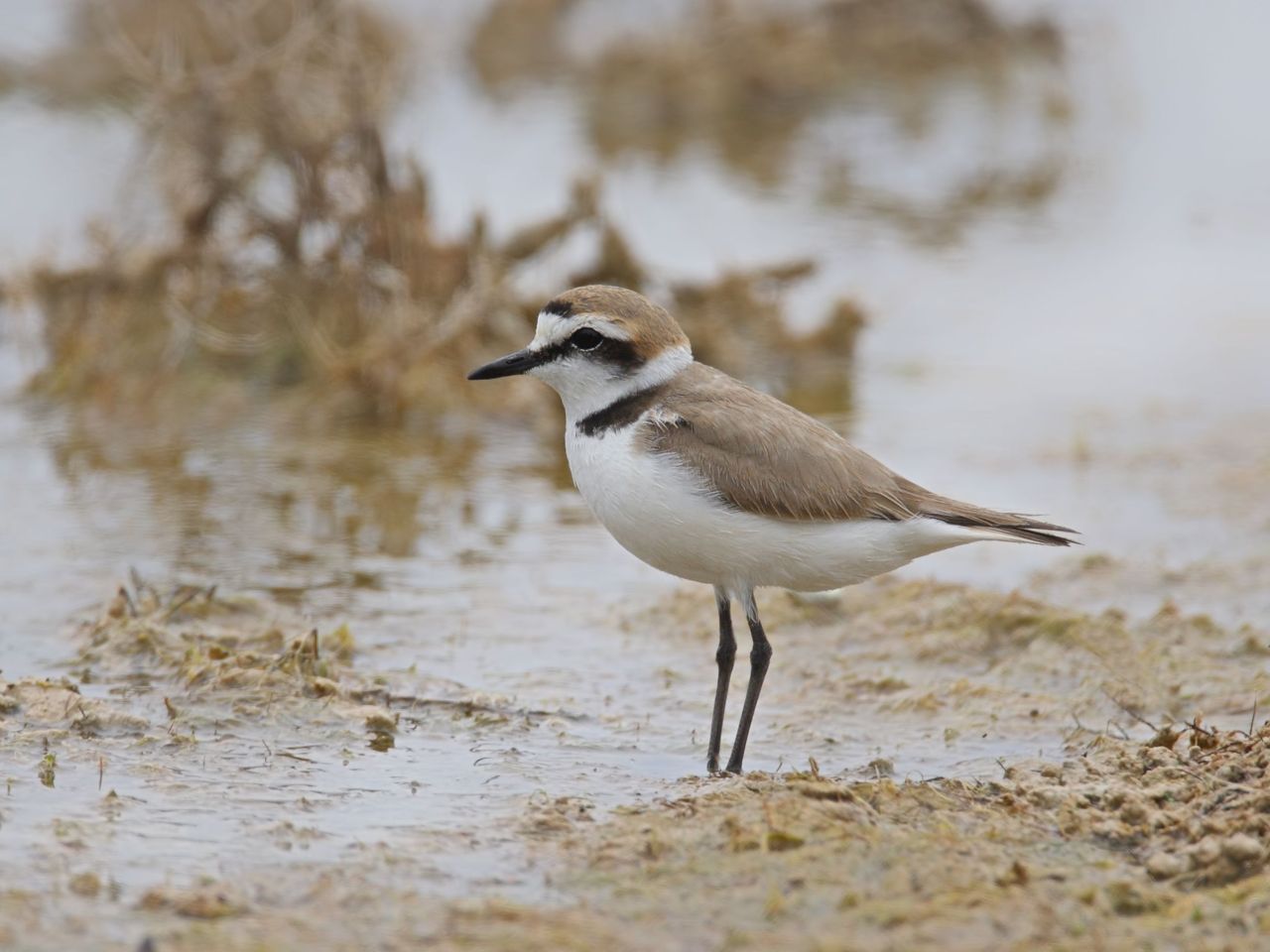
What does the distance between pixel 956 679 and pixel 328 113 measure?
637 centimetres

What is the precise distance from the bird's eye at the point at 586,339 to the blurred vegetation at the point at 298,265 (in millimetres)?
5234

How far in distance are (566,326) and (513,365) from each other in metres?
0.27

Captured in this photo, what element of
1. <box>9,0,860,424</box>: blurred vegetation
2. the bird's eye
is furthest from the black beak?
<box>9,0,860,424</box>: blurred vegetation

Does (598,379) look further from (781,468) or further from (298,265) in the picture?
(298,265)

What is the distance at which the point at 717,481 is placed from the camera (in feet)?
19.3

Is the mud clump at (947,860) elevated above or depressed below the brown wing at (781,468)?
below

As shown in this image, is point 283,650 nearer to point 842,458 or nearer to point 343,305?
point 842,458

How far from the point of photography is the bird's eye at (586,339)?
20.3 feet

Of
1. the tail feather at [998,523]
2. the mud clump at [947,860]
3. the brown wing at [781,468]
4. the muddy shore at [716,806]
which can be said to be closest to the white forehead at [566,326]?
the brown wing at [781,468]

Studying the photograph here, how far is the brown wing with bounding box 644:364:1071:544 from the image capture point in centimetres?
593

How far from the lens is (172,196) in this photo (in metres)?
11.8

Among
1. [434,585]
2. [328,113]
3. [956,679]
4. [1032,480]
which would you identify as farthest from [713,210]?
[956,679]

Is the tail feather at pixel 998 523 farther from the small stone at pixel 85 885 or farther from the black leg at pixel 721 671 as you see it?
the small stone at pixel 85 885

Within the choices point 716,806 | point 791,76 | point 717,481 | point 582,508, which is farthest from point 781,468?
point 791,76
